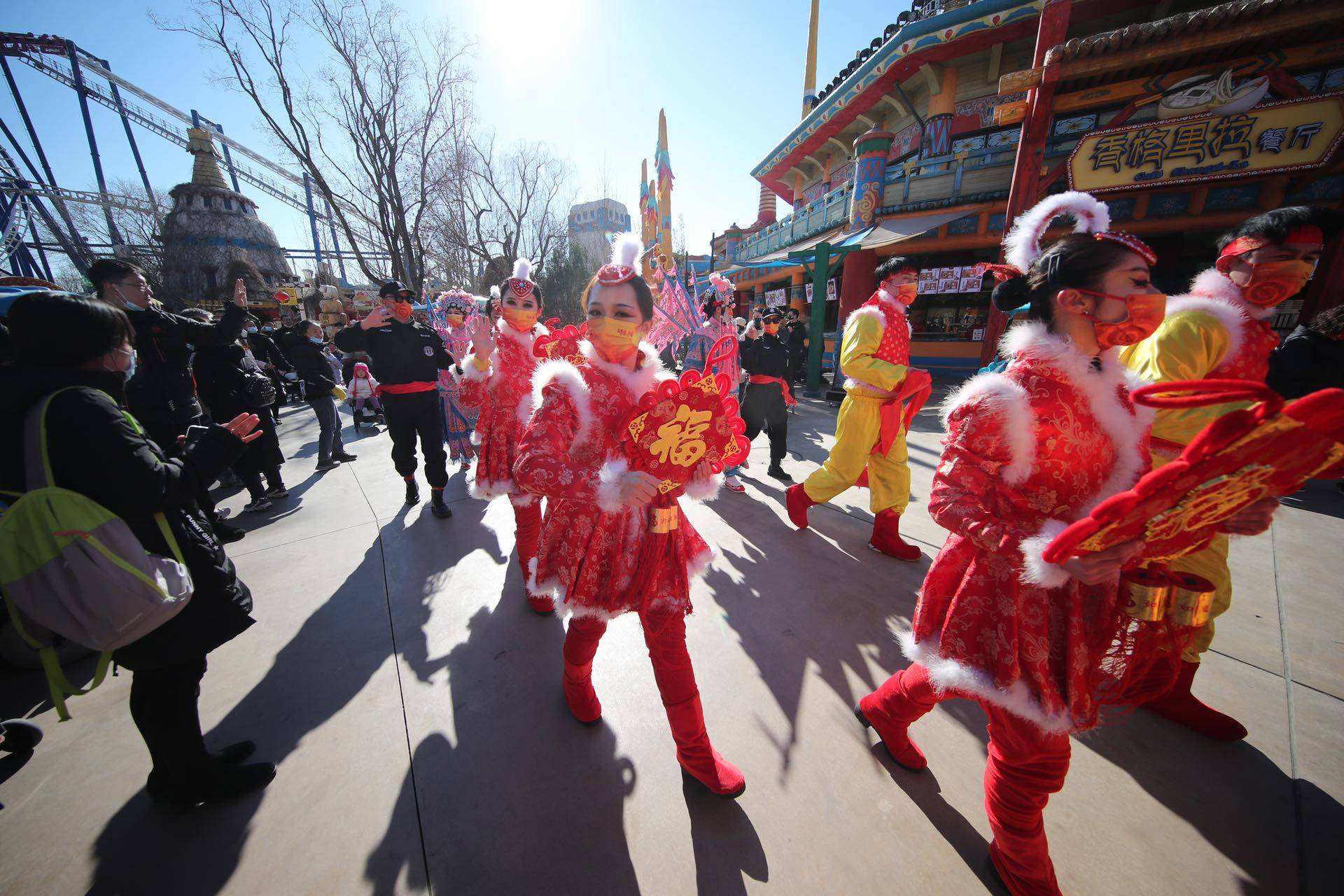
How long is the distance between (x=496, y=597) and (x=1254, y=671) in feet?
12.8

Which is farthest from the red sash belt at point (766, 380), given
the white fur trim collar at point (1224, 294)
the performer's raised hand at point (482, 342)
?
the white fur trim collar at point (1224, 294)

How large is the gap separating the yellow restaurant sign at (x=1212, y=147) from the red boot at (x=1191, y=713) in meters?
8.14

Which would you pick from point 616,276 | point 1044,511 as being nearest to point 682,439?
point 616,276

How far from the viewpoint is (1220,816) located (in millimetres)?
1515

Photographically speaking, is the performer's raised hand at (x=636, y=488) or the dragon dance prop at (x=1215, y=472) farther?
the performer's raised hand at (x=636, y=488)

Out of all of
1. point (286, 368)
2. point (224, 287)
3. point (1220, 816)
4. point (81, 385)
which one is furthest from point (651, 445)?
point (224, 287)

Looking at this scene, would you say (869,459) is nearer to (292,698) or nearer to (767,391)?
(767,391)

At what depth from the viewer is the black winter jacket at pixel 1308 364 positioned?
3.09 meters

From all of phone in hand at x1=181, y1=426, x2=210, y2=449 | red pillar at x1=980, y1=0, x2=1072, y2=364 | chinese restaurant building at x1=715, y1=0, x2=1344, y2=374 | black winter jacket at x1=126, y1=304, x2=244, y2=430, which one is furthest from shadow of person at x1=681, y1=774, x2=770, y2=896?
chinese restaurant building at x1=715, y1=0, x2=1344, y2=374

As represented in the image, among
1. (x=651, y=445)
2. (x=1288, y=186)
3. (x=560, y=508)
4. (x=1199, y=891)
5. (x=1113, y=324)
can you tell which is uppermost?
(x=1288, y=186)

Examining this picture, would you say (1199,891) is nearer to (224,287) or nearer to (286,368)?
(286,368)

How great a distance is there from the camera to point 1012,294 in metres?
1.46

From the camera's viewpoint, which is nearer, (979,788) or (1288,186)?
(979,788)

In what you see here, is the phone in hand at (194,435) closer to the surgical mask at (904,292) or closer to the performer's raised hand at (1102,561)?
the performer's raised hand at (1102,561)
